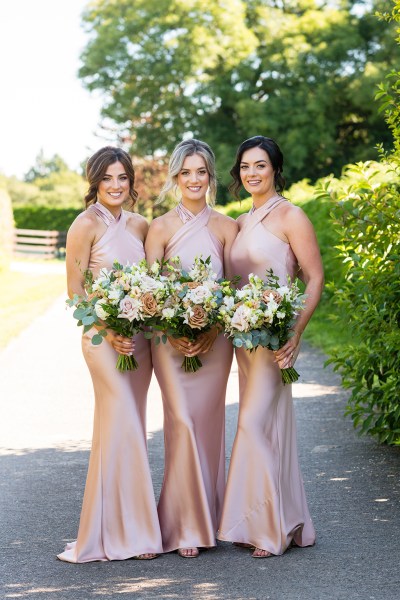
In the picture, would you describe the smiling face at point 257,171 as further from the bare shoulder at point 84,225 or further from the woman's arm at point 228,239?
the bare shoulder at point 84,225

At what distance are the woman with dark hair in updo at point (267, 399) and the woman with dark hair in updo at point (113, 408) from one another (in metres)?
0.51

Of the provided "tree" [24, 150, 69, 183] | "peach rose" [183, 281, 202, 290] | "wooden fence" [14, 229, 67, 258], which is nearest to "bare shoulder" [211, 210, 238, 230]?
"peach rose" [183, 281, 202, 290]

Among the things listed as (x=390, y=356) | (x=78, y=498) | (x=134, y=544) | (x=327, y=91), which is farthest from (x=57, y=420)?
(x=327, y=91)

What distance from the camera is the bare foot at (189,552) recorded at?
210 inches

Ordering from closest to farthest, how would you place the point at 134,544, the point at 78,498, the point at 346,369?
the point at 134,544 → the point at 78,498 → the point at 346,369

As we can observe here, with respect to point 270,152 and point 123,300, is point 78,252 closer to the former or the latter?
point 123,300

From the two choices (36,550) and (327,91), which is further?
(327,91)

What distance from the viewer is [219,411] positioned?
5.68 meters

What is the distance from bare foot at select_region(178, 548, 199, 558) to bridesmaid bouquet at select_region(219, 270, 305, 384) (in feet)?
3.80

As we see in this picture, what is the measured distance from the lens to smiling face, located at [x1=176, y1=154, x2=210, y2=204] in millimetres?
5574

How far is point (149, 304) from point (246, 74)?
38609 millimetres

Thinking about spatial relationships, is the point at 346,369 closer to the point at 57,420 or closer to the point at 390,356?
the point at 390,356

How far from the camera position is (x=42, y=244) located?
160ft

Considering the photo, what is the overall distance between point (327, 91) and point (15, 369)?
1253 inches
